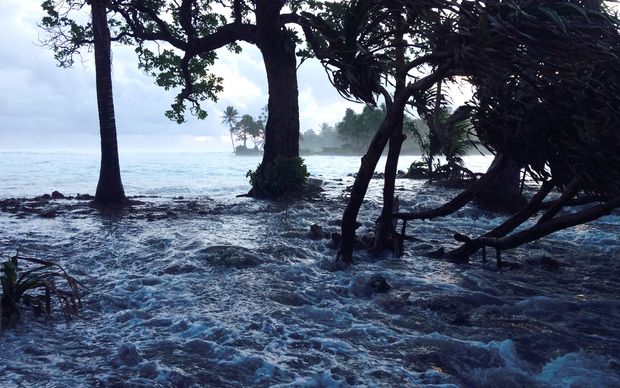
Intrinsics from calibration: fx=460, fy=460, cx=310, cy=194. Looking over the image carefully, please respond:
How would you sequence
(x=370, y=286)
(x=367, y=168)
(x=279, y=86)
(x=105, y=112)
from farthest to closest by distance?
(x=279, y=86) < (x=105, y=112) < (x=367, y=168) < (x=370, y=286)

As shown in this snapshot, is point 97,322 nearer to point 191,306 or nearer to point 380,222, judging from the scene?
point 191,306

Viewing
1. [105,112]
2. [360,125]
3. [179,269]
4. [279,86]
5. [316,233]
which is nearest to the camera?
[179,269]

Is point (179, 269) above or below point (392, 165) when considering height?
below

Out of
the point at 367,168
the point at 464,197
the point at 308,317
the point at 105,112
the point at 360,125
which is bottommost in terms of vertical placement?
the point at 308,317

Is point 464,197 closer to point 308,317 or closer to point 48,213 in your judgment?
point 308,317

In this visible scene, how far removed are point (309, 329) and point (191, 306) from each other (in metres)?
1.43

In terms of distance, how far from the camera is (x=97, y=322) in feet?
15.0

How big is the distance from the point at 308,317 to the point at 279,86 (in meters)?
12.2

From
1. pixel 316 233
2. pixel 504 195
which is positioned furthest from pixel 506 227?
pixel 504 195

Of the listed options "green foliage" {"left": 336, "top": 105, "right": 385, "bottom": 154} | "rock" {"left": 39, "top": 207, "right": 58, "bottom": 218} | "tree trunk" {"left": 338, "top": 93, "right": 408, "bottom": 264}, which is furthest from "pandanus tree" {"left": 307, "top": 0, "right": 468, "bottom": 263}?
"green foliage" {"left": 336, "top": 105, "right": 385, "bottom": 154}

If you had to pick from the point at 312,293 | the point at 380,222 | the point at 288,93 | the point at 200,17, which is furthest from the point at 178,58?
the point at 312,293

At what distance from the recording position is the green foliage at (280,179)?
15.7 metres

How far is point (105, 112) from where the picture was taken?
13867 millimetres

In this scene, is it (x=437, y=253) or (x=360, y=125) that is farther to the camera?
(x=360, y=125)
